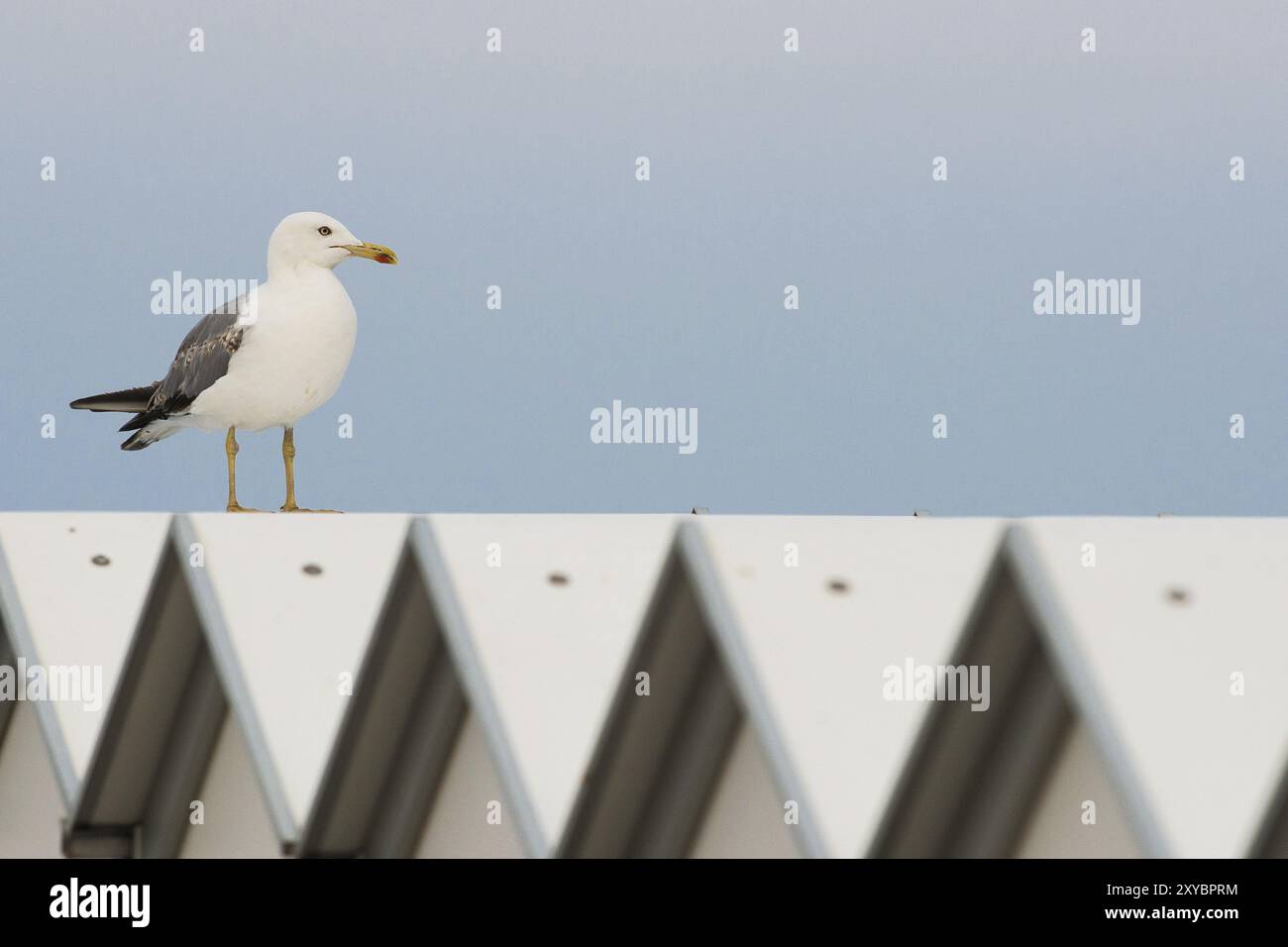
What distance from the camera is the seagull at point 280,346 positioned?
5.14 meters

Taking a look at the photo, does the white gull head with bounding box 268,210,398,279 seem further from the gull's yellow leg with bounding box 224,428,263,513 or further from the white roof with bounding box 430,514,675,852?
the white roof with bounding box 430,514,675,852

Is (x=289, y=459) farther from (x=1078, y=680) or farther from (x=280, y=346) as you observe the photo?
(x=1078, y=680)

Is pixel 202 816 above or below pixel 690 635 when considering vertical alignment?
below

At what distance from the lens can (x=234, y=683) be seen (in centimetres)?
336

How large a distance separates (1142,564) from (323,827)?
1852mm

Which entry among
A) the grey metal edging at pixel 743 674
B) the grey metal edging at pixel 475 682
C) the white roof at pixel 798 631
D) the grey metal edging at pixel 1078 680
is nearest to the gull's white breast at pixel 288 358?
the white roof at pixel 798 631

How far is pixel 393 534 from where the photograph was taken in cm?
331

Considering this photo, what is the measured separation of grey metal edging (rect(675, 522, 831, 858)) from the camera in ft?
7.92

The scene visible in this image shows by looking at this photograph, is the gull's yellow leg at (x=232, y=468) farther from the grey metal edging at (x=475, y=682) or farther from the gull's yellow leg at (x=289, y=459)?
the grey metal edging at (x=475, y=682)

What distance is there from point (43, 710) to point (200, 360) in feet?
5.43
